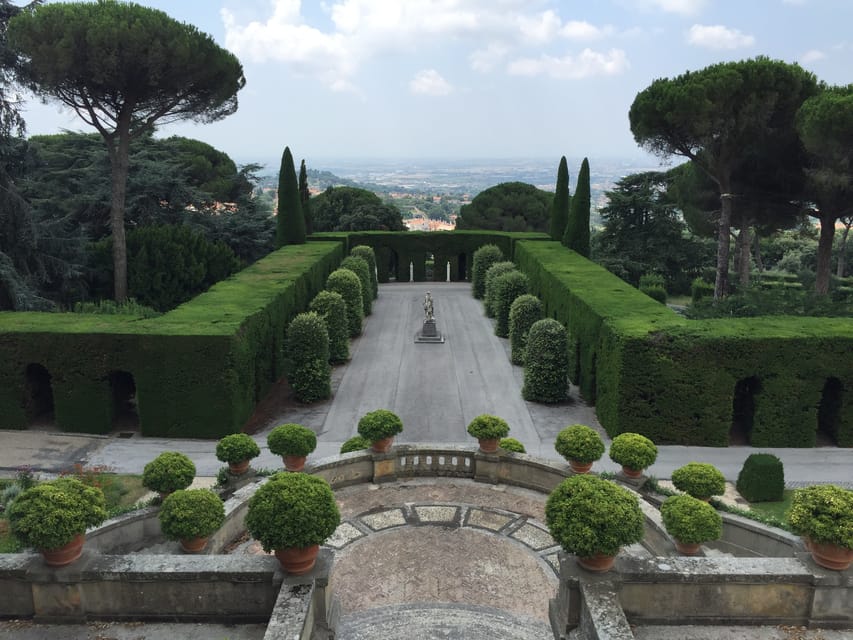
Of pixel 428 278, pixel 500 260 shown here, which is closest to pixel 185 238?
pixel 500 260

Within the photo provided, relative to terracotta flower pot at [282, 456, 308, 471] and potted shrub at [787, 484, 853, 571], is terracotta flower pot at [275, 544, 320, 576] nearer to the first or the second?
terracotta flower pot at [282, 456, 308, 471]

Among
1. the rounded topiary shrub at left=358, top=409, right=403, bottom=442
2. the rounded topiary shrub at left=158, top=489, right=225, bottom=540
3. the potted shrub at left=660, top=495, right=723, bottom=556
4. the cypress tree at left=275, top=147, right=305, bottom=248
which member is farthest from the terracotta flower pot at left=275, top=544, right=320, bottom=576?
the cypress tree at left=275, top=147, right=305, bottom=248

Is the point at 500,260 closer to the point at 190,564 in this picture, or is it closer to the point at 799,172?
the point at 799,172

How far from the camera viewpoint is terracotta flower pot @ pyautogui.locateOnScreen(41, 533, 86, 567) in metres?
7.97

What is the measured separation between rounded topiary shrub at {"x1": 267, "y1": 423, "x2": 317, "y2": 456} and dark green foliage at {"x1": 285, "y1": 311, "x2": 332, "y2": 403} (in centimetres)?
1024

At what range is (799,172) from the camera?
3341 cm

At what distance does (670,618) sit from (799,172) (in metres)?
32.0

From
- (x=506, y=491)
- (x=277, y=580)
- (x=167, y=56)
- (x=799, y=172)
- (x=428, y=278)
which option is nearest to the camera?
(x=277, y=580)

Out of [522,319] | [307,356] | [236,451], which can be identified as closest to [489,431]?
[236,451]

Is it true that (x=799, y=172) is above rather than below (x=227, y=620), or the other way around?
above

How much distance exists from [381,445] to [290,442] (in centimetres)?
203

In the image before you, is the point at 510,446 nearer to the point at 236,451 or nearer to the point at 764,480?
the point at 236,451

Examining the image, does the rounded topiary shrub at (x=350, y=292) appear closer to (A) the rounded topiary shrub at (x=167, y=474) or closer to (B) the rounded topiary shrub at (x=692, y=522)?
(A) the rounded topiary shrub at (x=167, y=474)

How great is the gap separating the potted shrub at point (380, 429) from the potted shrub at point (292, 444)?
1.16 meters
